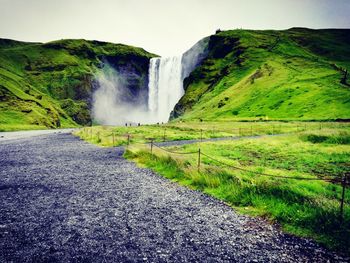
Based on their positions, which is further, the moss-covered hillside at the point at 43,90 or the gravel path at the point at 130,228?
the moss-covered hillside at the point at 43,90

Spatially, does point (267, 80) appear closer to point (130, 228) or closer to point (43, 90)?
point (130, 228)

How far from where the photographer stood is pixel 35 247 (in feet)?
28.2

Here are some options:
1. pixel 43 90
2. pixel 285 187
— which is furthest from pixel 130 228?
pixel 43 90

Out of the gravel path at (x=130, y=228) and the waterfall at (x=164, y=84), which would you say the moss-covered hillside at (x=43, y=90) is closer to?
the waterfall at (x=164, y=84)

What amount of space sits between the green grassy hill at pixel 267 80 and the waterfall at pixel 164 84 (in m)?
10.3

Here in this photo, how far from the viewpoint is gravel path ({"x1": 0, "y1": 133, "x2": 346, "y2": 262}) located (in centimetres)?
820

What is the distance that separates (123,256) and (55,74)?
19419 cm

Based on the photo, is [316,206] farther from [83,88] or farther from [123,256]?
[83,88]

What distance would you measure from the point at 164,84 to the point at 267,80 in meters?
62.5

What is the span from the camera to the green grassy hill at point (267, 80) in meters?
80.6

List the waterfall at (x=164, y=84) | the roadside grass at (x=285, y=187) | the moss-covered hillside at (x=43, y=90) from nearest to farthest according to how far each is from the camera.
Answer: the roadside grass at (x=285, y=187) < the moss-covered hillside at (x=43, y=90) < the waterfall at (x=164, y=84)

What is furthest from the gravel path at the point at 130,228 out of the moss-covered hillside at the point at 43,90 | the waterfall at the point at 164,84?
the waterfall at the point at 164,84

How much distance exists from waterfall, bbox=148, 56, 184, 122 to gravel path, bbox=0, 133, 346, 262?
13904cm

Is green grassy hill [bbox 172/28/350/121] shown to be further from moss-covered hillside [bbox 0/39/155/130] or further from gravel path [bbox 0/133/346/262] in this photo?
gravel path [bbox 0/133/346/262]
